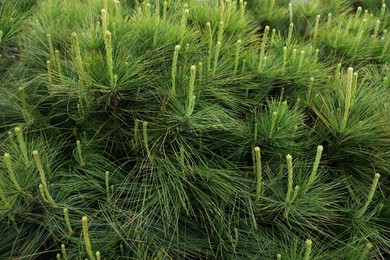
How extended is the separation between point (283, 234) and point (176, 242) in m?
0.20

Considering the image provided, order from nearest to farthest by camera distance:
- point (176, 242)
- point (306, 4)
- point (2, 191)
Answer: point (2, 191) < point (176, 242) < point (306, 4)

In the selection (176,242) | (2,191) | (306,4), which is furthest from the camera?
(306,4)

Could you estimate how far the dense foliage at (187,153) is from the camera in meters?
0.78

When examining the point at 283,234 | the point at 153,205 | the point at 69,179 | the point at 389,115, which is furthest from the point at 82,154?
the point at 389,115

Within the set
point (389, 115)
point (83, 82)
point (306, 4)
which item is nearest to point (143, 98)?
point (83, 82)

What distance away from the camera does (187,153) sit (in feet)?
2.66

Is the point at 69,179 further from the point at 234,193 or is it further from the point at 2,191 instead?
the point at 234,193

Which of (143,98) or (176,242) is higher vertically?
(143,98)

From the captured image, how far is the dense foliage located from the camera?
0.78 meters

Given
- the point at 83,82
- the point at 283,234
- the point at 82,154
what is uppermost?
the point at 83,82

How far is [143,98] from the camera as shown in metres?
0.87

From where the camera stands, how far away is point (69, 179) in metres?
0.82

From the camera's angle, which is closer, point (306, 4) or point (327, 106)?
point (327, 106)

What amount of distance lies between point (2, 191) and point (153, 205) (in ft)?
0.83
